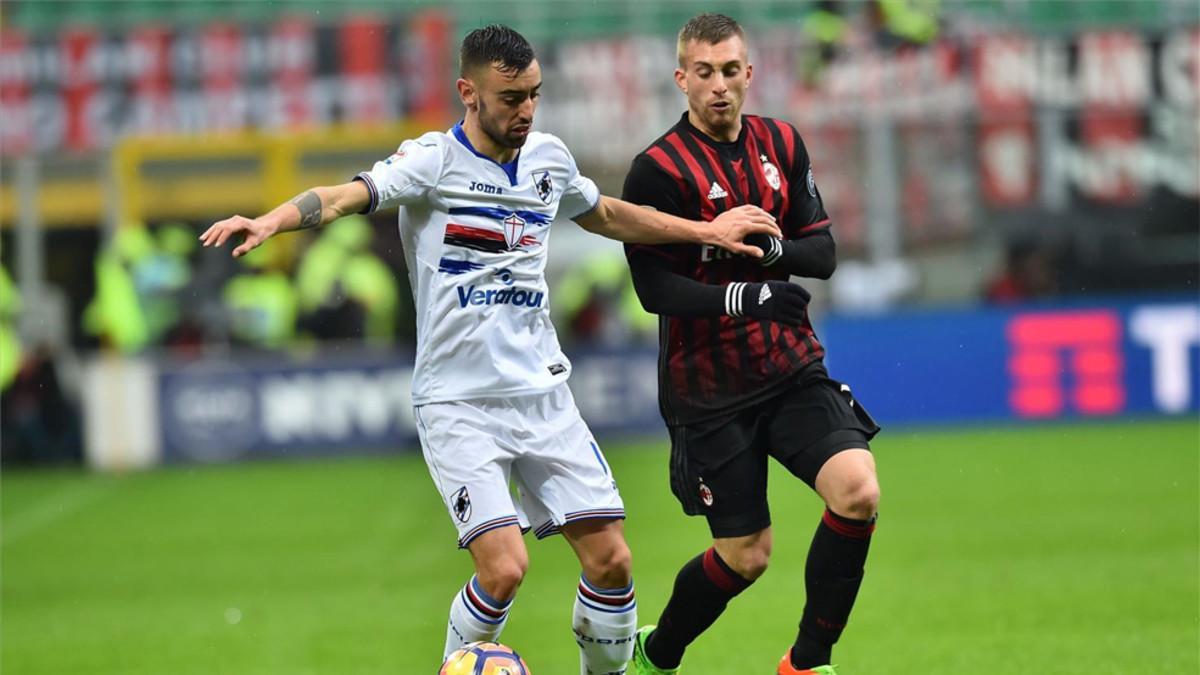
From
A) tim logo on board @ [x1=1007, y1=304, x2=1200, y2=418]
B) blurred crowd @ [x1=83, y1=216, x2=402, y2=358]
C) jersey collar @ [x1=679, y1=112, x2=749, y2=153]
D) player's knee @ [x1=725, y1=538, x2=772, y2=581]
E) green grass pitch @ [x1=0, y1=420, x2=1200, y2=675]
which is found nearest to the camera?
player's knee @ [x1=725, y1=538, x2=772, y2=581]

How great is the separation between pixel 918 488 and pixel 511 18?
35.6ft

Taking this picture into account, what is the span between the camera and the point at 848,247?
20.0 metres

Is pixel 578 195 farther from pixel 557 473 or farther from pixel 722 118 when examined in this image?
pixel 557 473

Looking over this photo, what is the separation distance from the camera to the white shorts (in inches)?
243

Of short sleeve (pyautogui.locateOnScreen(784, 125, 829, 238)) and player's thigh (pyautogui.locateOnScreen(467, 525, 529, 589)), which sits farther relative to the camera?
short sleeve (pyautogui.locateOnScreen(784, 125, 829, 238))

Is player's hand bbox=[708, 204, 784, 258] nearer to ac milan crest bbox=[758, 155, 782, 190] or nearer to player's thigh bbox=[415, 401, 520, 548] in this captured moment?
ac milan crest bbox=[758, 155, 782, 190]

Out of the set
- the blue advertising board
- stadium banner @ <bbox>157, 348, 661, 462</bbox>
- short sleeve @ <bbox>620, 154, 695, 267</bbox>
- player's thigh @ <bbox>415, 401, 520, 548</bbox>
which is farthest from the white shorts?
stadium banner @ <bbox>157, 348, 661, 462</bbox>

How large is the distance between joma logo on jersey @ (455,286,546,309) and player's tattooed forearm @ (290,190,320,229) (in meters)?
0.60

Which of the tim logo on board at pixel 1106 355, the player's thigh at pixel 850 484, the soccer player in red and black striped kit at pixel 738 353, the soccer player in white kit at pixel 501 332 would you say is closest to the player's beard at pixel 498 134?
the soccer player in white kit at pixel 501 332

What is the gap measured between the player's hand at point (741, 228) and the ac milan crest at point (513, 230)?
660mm

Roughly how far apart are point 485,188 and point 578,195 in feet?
1.35

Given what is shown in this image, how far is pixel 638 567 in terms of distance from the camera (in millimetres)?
11180

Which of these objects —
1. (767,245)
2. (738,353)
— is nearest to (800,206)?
(767,245)

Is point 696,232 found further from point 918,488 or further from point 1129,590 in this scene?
point 918,488
